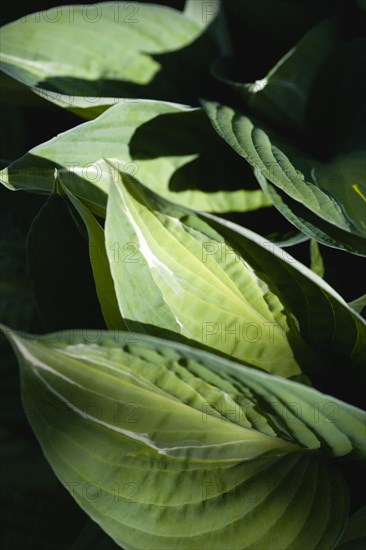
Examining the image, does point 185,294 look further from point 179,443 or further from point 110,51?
point 110,51

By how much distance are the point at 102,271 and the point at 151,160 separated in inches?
5.9

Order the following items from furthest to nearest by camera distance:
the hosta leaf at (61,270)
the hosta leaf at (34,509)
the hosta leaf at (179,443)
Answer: the hosta leaf at (34,509) < the hosta leaf at (61,270) < the hosta leaf at (179,443)

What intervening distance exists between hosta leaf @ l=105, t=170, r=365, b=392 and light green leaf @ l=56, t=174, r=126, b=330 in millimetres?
25

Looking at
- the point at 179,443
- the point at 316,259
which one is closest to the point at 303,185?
the point at 316,259

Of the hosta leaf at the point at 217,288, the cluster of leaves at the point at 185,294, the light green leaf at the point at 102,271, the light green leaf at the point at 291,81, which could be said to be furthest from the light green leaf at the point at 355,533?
the light green leaf at the point at 291,81

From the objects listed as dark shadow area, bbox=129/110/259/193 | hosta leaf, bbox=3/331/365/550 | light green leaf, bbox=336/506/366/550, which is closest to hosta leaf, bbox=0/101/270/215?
dark shadow area, bbox=129/110/259/193

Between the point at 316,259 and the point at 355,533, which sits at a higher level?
the point at 316,259

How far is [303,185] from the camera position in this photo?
18.8 inches

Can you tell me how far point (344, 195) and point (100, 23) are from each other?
288 millimetres

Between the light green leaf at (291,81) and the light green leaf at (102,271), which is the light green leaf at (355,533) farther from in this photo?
the light green leaf at (291,81)

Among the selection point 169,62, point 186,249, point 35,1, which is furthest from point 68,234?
point 35,1

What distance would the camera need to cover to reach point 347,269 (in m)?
0.56

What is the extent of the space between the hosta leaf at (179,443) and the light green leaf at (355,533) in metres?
0.01

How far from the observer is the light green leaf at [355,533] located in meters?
0.48
